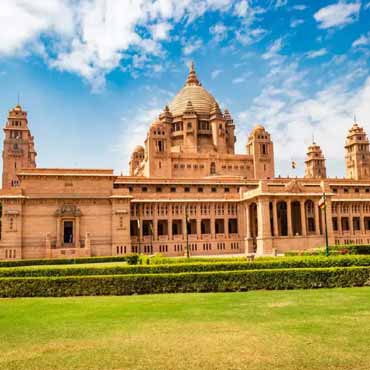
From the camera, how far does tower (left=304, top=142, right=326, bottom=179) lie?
102 metres

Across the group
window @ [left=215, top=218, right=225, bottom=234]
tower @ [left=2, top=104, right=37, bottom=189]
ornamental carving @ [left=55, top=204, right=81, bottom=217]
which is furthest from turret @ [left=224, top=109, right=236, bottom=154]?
tower @ [left=2, top=104, right=37, bottom=189]

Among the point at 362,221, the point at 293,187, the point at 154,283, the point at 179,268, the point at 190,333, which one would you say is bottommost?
the point at 190,333

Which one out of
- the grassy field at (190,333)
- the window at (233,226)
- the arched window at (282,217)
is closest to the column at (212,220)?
the window at (233,226)

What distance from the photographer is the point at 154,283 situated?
22.3 metres

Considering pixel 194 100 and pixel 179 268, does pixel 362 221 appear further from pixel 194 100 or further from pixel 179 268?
pixel 179 268

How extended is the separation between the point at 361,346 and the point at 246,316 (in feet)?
16.0

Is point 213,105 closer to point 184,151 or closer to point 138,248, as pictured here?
point 184,151

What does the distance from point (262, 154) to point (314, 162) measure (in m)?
33.0

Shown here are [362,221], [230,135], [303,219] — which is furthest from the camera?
[230,135]

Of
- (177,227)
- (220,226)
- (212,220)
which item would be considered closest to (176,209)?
(177,227)

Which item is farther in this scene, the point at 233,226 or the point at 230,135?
the point at 230,135

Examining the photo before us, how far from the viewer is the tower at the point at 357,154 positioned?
9406 centimetres

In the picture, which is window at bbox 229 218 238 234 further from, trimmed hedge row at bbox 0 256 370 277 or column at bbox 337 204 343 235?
trimmed hedge row at bbox 0 256 370 277

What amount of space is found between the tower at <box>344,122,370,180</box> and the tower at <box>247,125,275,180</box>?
29977 mm
